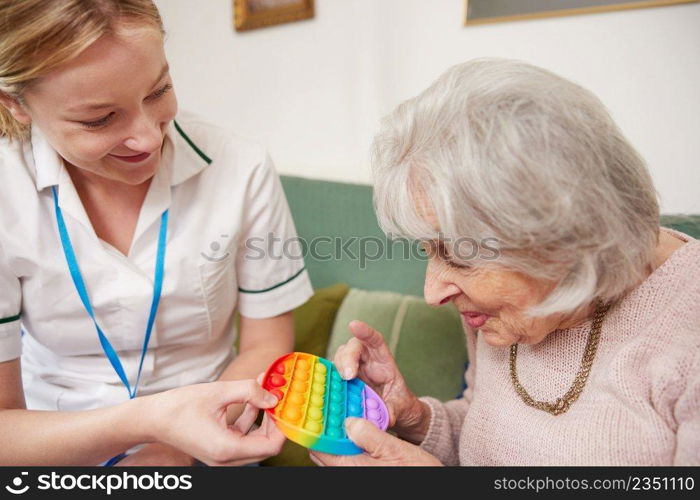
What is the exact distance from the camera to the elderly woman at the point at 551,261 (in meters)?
0.67

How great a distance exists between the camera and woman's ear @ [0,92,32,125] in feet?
2.76

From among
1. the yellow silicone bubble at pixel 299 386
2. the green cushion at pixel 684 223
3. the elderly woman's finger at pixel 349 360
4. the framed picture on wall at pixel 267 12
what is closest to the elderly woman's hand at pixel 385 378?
the elderly woman's finger at pixel 349 360

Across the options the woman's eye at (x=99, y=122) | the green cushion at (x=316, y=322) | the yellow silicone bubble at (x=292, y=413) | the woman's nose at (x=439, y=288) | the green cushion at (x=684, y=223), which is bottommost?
the green cushion at (x=316, y=322)

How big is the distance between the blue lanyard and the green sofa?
1.47ft

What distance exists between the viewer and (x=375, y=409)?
919 millimetres

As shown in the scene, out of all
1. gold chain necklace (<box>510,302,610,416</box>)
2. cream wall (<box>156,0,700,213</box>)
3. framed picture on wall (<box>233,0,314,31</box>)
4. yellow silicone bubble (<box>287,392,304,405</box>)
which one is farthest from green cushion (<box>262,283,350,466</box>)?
framed picture on wall (<box>233,0,314,31</box>)

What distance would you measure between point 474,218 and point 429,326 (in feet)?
2.55

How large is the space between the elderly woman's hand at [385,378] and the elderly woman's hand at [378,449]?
0.55ft

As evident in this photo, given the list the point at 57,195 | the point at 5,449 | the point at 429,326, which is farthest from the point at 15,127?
the point at 429,326

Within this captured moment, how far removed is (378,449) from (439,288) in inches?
9.9

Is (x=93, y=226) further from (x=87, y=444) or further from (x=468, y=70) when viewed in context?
(x=468, y=70)

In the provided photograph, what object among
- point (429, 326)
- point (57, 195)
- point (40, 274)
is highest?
point (57, 195)

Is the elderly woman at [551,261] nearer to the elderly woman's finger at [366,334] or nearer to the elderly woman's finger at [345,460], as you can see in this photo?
the elderly woman's finger at [345,460]
